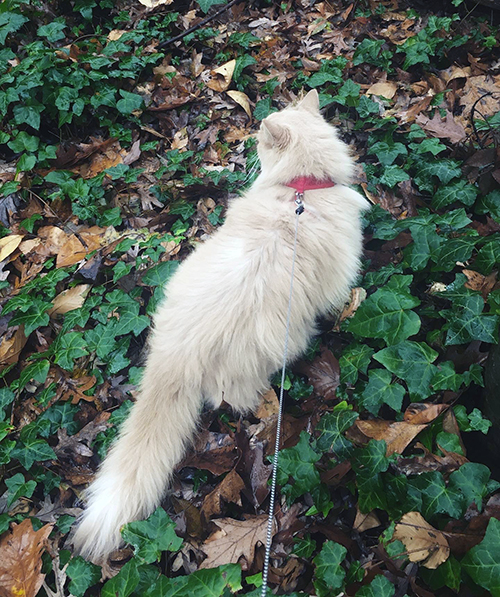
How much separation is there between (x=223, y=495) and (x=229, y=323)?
97 cm

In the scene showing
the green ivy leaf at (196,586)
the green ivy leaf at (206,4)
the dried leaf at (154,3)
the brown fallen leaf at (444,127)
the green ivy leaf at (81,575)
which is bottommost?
the green ivy leaf at (81,575)

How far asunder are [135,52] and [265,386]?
4.27 metres

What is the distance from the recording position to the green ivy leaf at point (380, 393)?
1988 mm

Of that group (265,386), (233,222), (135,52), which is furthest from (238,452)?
(135,52)

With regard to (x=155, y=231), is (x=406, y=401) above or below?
below

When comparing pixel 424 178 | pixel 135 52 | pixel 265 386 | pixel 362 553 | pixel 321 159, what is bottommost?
pixel 362 553

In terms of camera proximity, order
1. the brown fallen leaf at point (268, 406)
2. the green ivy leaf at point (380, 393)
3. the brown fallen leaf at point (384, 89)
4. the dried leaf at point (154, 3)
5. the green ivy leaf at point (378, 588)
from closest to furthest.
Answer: the green ivy leaf at point (378, 588)
the green ivy leaf at point (380, 393)
the brown fallen leaf at point (268, 406)
the brown fallen leaf at point (384, 89)
the dried leaf at point (154, 3)

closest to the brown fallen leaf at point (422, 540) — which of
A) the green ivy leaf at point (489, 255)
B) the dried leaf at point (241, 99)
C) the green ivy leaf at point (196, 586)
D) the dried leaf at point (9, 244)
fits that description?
the green ivy leaf at point (196, 586)

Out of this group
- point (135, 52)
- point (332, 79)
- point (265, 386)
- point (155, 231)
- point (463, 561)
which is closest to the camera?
point (463, 561)

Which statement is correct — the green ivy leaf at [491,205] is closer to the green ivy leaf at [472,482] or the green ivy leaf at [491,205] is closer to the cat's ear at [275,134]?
the cat's ear at [275,134]

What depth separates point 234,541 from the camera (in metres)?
2.01

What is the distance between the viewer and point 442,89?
149 inches

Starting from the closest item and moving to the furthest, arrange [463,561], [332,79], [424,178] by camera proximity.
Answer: [463,561], [424,178], [332,79]

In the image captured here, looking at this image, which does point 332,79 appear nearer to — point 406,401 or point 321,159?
point 321,159
